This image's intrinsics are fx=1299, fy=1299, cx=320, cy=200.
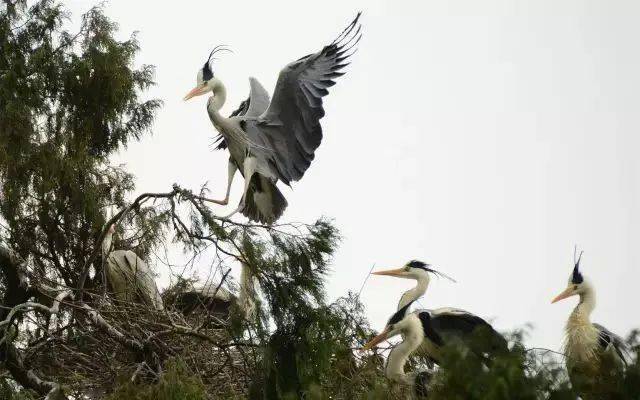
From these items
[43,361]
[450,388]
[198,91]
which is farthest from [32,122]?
[450,388]

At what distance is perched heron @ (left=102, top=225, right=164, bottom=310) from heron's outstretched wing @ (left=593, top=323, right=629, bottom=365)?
8.53 feet

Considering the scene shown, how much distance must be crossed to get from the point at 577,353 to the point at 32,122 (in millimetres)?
4543

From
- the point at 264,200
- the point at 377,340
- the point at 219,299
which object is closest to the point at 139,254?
the point at 219,299

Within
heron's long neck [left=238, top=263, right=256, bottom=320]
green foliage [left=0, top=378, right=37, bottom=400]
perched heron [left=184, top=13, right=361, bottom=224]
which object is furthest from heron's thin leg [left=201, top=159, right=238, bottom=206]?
green foliage [left=0, top=378, right=37, bottom=400]

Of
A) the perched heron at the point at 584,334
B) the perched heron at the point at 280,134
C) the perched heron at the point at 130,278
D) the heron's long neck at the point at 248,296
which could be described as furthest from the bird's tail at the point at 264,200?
the perched heron at the point at 584,334

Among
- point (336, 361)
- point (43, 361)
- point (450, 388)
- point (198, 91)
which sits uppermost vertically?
point (198, 91)

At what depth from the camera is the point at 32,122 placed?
30.7 ft

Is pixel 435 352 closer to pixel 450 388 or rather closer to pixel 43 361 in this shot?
pixel 43 361

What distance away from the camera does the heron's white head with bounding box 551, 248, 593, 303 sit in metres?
7.07

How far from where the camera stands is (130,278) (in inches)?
317

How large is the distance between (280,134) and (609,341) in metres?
2.22

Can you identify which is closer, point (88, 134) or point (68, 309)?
point (68, 309)

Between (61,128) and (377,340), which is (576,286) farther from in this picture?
(61,128)

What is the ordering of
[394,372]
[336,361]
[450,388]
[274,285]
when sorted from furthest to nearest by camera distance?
1. [394,372]
2. [336,361]
3. [274,285]
4. [450,388]
